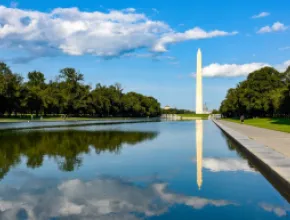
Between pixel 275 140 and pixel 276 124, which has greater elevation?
pixel 276 124

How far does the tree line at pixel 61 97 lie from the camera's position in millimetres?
75312

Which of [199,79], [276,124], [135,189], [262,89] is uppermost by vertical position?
[199,79]

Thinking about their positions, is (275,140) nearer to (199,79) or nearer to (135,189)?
(135,189)

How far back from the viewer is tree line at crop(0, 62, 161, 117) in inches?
2965

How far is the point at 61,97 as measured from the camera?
95.3 m

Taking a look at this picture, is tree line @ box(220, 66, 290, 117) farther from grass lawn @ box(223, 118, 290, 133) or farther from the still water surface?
the still water surface

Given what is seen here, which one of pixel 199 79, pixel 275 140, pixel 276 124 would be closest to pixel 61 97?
pixel 199 79

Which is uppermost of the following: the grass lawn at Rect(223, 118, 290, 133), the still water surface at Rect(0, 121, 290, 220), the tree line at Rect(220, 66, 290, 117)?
the tree line at Rect(220, 66, 290, 117)

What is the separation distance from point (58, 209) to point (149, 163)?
6243 millimetres

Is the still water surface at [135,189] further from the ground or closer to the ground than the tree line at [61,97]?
closer to the ground

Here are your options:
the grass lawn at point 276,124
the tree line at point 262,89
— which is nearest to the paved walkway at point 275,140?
the grass lawn at point 276,124

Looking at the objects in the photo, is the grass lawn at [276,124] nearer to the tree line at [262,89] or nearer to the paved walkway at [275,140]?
the paved walkway at [275,140]

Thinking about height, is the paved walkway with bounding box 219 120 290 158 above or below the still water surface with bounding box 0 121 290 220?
above

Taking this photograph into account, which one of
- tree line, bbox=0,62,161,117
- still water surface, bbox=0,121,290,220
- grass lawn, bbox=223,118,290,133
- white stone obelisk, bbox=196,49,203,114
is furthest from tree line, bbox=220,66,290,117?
still water surface, bbox=0,121,290,220
